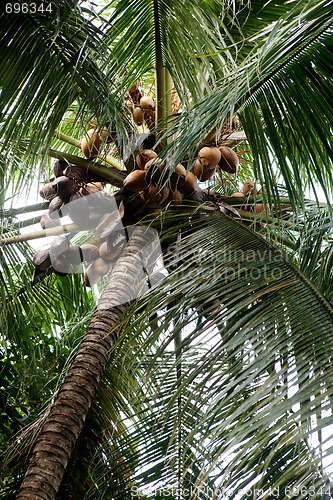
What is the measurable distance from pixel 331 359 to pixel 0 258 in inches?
89.8

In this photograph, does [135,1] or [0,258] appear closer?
[135,1]

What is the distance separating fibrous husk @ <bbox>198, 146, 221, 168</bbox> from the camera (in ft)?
9.81

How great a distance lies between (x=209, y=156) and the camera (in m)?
2.99

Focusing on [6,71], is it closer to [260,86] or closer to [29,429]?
[260,86]

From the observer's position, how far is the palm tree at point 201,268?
70.6 inches

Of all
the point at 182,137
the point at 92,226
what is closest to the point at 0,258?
the point at 92,226

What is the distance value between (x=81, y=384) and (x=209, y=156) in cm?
138

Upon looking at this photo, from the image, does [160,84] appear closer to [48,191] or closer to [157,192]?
[157,192]

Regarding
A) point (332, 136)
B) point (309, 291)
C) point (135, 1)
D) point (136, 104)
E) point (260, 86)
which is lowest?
point (309, 291)

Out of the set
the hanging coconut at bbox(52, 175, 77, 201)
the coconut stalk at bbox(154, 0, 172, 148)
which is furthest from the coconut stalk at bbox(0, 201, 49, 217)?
the coconut stalk at bbox(154, 0, 172, 148)

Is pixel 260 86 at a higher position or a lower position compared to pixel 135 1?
lower

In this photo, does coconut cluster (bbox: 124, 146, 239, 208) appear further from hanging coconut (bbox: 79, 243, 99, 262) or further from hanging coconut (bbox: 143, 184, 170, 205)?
hanging coconut (bbox: 79, 243, 99, 262)

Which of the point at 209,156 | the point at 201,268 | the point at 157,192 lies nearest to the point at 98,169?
the point at 157,192

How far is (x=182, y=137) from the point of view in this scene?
2.32 m
